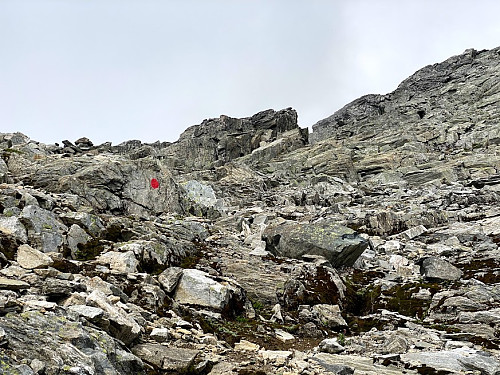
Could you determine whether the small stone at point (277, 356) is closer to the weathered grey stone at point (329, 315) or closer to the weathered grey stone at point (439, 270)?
the weathered grey stone at point (329, 315)

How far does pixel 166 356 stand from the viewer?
1095cm

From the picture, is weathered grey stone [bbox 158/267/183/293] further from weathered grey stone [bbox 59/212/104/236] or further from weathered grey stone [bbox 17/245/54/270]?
weathered grey stone [bbox 59/212/104/236]

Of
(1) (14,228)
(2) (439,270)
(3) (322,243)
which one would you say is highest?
(1) (14,228)

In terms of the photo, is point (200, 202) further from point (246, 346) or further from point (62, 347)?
point (62, 347)

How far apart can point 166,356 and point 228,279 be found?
991 cm

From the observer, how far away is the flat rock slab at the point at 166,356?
34.9 ft

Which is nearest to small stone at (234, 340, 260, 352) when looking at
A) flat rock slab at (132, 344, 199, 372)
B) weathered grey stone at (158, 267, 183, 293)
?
flat rock slab at (132, 344, 199, 372)

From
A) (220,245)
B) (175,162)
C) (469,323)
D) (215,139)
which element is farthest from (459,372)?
(215,139)

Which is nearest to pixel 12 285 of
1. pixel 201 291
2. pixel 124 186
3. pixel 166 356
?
pixel 166 356

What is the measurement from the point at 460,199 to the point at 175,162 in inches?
3392

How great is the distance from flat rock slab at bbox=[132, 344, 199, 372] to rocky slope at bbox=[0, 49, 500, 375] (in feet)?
0.14

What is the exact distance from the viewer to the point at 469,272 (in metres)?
27.4

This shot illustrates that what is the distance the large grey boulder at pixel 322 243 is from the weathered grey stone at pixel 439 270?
468 cm

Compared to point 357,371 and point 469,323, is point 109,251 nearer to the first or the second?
point 357,371
